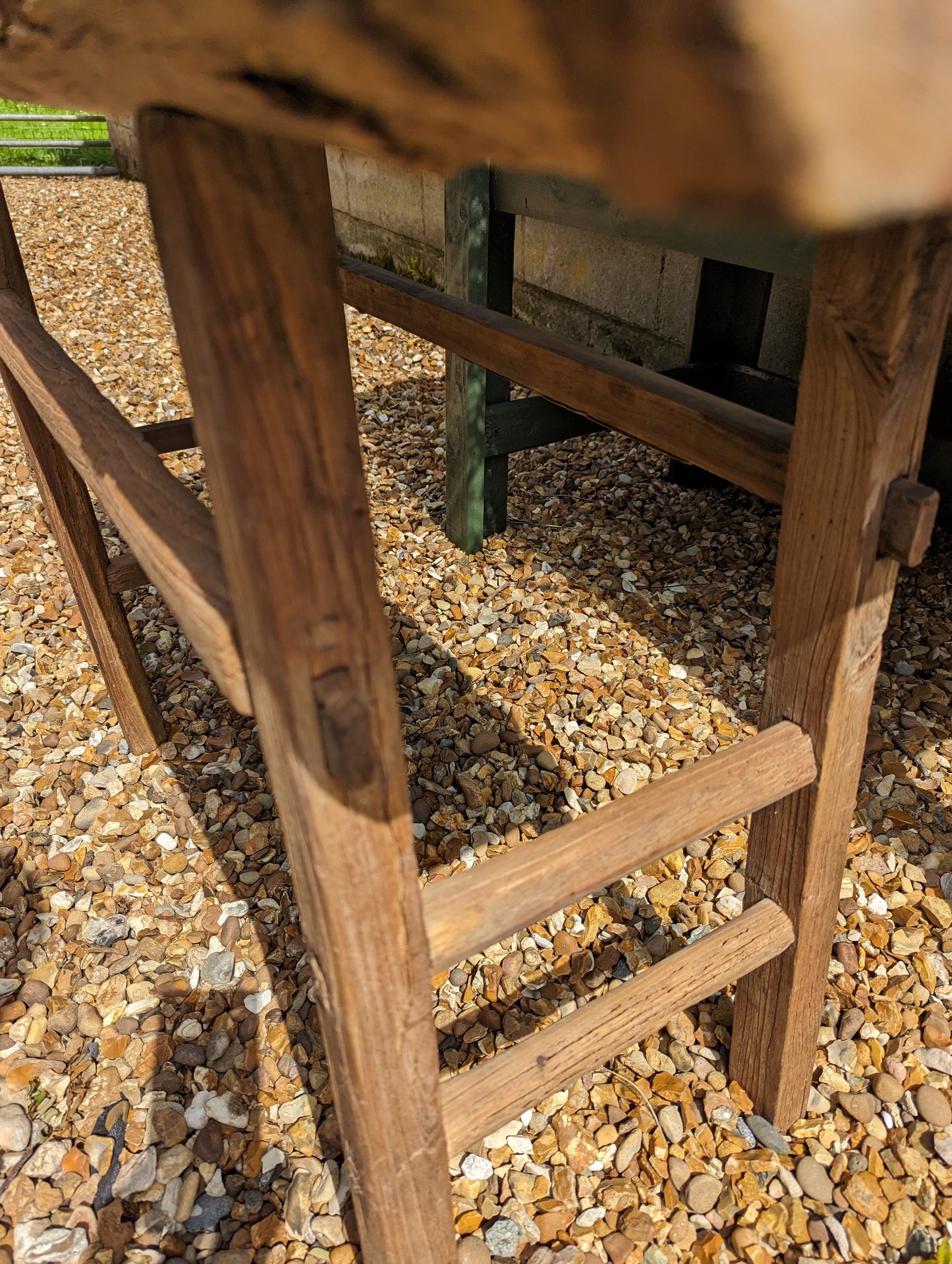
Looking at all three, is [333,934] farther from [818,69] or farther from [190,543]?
[818,69]

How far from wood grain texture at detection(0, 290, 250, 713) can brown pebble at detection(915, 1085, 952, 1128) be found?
162cm

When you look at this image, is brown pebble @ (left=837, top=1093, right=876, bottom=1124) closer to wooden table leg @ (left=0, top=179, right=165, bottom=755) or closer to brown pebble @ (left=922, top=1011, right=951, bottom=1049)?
brown pebble @ (left=922, top=1011, right=951, bottom=1049)

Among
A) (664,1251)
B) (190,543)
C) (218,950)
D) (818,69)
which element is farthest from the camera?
(218,950)

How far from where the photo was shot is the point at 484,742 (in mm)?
2615

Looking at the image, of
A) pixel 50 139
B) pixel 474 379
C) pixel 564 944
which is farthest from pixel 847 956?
pixel 50 139

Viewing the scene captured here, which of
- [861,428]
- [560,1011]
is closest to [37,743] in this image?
[560,1011]

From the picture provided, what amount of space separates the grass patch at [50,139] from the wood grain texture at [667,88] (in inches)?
432

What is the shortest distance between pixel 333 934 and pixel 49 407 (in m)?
1.26

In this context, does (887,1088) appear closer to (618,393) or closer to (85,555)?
(618,393)

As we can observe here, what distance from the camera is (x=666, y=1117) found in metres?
1.74

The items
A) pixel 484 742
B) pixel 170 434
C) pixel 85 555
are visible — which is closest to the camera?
pixel 170 434

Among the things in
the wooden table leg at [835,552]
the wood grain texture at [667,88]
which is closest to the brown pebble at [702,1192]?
the wooden table leg at [835,552]

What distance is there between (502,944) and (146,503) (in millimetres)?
1396

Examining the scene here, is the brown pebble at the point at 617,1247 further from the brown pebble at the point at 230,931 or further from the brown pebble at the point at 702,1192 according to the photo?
the brown pebble at the point at 230,931
